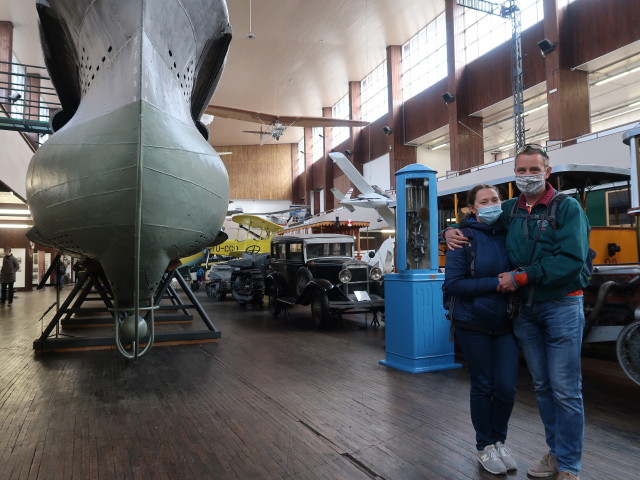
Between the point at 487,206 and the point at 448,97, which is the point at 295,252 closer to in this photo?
the point at 487,206

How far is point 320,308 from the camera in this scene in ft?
23.0

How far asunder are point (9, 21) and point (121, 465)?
65.2ft

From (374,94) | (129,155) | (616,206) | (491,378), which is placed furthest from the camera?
(374,94)

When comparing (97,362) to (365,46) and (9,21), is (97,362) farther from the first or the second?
(365,46)

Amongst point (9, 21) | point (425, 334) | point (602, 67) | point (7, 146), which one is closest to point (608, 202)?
point (425, 334)

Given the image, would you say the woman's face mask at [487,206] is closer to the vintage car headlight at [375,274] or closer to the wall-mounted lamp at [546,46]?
the vintage car headlight at [375,274]

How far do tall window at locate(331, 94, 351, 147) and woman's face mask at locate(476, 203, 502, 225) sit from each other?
79.5 feet

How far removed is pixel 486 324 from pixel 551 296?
32 centimetres

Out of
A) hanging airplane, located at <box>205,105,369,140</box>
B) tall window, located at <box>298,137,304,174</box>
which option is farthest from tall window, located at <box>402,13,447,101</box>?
tall window, located at <box>298,137,304,174</box>

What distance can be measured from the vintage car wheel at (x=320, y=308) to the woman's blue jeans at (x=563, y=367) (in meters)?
4.94

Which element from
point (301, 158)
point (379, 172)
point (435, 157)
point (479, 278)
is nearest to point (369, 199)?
point (435, 157)

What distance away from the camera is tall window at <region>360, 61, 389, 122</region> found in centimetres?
2266

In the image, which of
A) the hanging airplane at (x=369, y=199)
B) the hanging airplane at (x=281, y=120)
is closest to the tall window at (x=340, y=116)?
the hanging airplane at (x=281, y=120)

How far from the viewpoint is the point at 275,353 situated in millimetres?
5160
